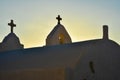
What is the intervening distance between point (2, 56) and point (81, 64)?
678cm

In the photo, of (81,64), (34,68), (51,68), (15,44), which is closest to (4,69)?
(34,68)

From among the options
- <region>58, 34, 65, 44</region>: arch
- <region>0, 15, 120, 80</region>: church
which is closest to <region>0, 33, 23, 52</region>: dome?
<region>58, 34, 65, 44</region>: arch

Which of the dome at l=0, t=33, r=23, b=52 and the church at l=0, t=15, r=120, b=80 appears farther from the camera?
the dome at l=0, t=33, r=23, b=52

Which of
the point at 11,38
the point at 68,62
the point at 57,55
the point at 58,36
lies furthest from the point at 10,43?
the point at 68,62

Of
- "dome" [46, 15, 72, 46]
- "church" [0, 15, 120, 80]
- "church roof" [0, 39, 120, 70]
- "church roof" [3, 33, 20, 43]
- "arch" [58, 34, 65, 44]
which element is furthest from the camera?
"church roof" [3, 33, 20, 43]

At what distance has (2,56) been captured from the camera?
21.2 metres

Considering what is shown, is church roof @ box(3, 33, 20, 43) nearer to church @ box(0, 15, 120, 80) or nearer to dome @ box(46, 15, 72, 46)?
dome @ box(46, 15, 72, 46)

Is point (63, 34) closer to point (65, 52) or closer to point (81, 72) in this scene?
point (65, 52)

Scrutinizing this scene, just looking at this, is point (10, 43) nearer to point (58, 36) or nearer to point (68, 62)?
point (58, 36)

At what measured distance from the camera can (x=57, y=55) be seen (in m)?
18.0

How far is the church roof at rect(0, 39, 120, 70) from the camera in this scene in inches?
664

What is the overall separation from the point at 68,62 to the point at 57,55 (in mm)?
1550

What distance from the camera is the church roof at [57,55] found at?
16875mm

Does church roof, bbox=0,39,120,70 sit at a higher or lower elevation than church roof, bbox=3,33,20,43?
lower
